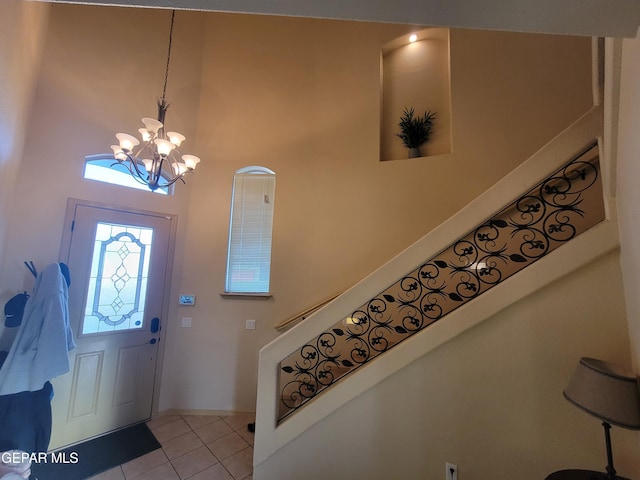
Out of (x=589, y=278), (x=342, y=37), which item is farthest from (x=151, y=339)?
(x=342, y=37)

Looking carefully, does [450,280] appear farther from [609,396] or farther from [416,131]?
[416,131]

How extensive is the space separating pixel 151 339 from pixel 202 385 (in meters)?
0.81

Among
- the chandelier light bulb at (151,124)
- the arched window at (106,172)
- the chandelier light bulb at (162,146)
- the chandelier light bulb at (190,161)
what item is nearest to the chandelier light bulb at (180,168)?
the chandelier light bulb at (190,161)

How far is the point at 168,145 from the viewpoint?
2297mm

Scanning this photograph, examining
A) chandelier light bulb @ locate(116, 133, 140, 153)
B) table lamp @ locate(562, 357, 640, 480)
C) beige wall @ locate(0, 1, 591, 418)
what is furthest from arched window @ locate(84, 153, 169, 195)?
table lamp @ locate(562, 357, 640, 480)

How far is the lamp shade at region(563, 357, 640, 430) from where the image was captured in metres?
1.08

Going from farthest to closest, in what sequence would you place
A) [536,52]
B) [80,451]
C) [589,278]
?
[536,52]
[80,451]
[589,278]

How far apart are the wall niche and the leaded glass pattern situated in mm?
3088

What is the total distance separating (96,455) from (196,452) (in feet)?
2.83

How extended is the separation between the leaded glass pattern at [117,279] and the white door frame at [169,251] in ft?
0.65

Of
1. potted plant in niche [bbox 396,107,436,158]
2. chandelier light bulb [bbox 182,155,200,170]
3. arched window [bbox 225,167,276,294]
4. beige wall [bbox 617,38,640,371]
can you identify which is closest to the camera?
beige wall [bbox 617,38,640,371]

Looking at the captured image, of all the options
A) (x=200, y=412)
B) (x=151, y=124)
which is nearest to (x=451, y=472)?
(x=200, y=412)

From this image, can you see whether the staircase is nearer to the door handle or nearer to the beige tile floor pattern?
the beige tile floor pattern

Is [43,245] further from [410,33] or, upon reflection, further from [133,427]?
[410,33]
